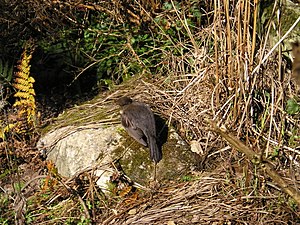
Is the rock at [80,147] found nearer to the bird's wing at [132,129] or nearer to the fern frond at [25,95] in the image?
the bird's wing at [132,129]

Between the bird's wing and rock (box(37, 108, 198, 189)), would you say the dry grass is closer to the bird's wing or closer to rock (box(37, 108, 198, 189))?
rock (box(37, 108, 198, 189))

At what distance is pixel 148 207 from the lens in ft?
13.4

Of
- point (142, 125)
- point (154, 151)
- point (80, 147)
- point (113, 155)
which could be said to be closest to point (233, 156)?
point (154, 151)

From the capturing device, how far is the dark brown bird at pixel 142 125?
4342 millimetres

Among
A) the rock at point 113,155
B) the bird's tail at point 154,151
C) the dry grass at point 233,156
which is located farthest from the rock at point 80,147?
the bird's tail at point 154,151

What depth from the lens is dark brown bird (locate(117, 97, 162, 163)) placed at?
4.34 metres

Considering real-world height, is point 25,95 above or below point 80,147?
above

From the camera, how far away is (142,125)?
439cm

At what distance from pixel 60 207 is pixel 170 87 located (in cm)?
160

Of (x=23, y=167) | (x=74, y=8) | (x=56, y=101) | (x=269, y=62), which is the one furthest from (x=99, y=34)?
(x=269, y=62)

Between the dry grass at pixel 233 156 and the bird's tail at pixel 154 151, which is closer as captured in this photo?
the dry grass at pixel 233 156

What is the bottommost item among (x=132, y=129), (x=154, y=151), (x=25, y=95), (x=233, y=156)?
(x=233, y=156)

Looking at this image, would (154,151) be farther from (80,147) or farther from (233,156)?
(80,147)

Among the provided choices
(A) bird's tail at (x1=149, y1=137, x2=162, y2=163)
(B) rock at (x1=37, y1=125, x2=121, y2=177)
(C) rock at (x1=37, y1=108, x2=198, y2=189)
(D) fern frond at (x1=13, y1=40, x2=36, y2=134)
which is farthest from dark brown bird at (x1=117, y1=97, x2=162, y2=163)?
(D) fern frond at (x1=13, y1=40, x2=36, y2=134)
